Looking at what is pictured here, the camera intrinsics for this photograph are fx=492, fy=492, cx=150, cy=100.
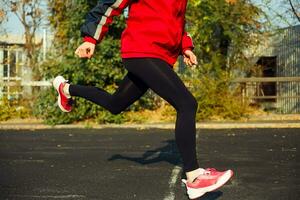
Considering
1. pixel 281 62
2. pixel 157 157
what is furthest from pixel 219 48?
pixel 157 157

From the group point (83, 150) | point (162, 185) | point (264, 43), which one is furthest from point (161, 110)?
point (162, 185)

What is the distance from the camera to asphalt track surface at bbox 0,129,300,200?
15.3 feet

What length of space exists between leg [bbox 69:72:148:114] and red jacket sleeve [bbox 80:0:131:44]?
614 millimetres

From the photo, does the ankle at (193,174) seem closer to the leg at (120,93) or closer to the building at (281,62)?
the leg at (120,93)

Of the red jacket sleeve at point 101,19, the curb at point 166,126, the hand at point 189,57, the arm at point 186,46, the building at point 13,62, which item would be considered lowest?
the curb at point 166,126

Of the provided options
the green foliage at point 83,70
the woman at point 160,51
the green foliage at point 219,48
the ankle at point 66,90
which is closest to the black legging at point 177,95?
the woman at point 160,51

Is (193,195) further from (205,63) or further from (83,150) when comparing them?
(205,63)

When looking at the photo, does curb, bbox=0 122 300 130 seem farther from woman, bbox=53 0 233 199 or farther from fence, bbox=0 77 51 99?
woman, bbox=53 0 233 199

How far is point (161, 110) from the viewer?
52.2 feet

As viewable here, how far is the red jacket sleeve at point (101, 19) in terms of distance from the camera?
3.82 metres

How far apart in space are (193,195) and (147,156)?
3841 mm

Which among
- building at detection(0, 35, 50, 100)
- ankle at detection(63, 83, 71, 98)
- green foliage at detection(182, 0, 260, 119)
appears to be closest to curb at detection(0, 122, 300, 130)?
green foliage at detection(182, 0, 260, 119)

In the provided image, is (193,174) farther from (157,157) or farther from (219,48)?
(219,48)

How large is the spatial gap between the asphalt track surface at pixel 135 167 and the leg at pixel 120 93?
85cm
